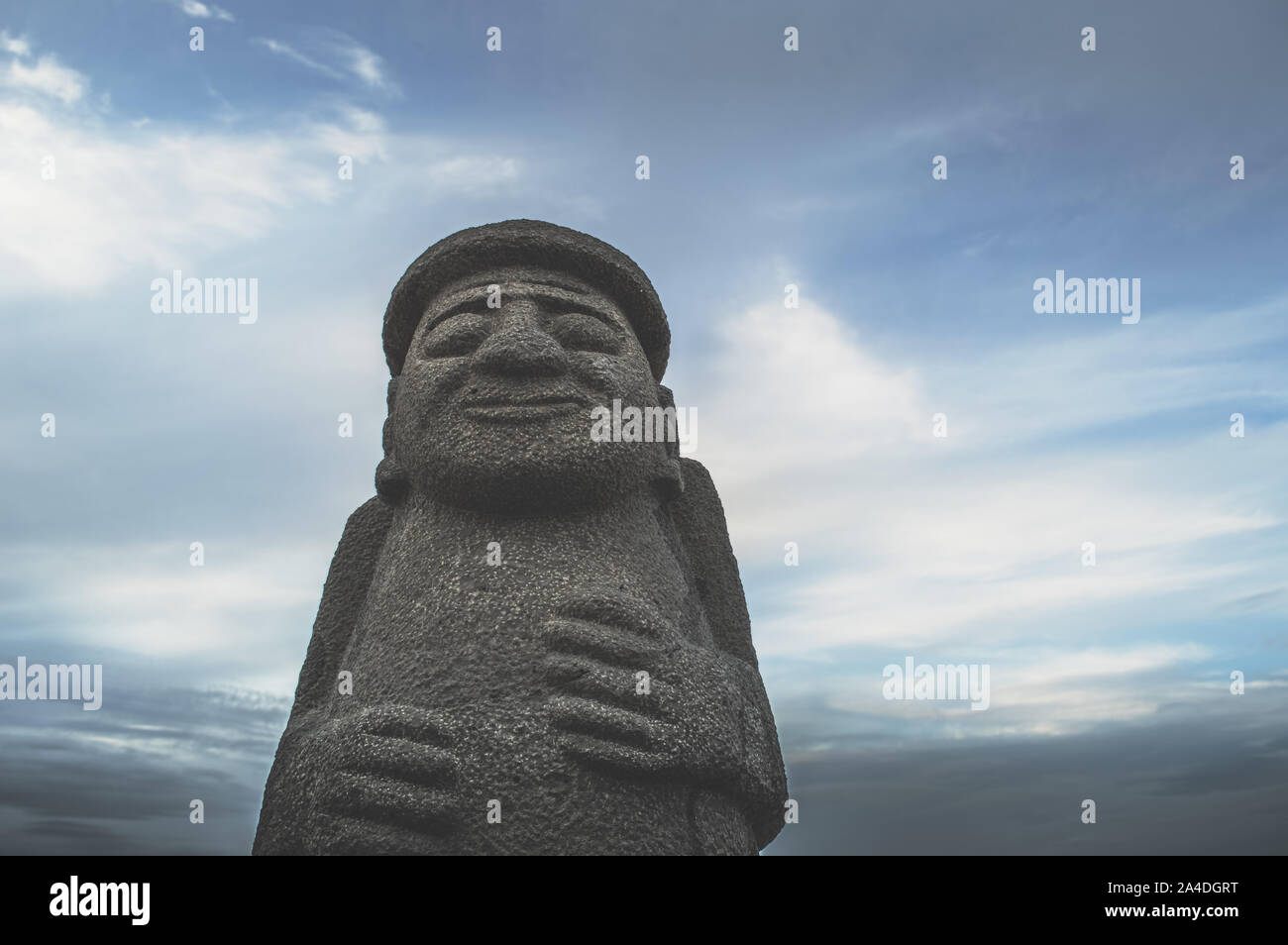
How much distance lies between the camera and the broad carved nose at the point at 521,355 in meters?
5.50

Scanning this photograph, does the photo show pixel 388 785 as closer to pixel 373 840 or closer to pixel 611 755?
pixel 373 840

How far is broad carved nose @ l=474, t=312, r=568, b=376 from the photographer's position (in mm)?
5496

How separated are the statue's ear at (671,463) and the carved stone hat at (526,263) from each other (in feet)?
1.58

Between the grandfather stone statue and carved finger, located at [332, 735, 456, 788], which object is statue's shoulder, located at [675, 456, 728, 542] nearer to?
the grandfather stone statue

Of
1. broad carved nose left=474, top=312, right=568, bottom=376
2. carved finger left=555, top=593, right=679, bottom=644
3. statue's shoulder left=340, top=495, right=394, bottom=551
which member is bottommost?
carved finger left=555, top=593, right=679, bottom=644

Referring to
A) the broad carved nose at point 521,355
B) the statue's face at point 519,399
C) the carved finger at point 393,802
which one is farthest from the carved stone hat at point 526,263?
the carved finger at point 393,802

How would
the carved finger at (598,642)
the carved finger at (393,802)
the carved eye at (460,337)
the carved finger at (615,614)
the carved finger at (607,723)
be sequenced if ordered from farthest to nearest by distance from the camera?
the carved eye at (460,337) < the carved finger at (615,614) < the carved finger at (598,642) < the carved finger at (607,723) < the carved finger at (393,802)

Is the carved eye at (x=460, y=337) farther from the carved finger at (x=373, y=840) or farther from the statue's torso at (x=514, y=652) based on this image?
the carved finger at (x=373, y=840)

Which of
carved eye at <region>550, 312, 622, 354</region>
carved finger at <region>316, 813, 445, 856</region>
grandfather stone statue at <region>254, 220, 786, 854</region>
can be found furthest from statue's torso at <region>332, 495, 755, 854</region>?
carved eye at <region>550, 312, 622, 354</region>

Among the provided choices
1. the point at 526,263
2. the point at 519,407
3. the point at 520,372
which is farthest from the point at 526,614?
the point at 526,263

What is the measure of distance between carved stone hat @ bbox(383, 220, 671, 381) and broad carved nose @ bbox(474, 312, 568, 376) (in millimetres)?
757

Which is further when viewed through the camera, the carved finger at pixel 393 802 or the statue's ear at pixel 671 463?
the statue's ear at pixel 671 463

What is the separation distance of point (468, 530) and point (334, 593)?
127 centimetres
